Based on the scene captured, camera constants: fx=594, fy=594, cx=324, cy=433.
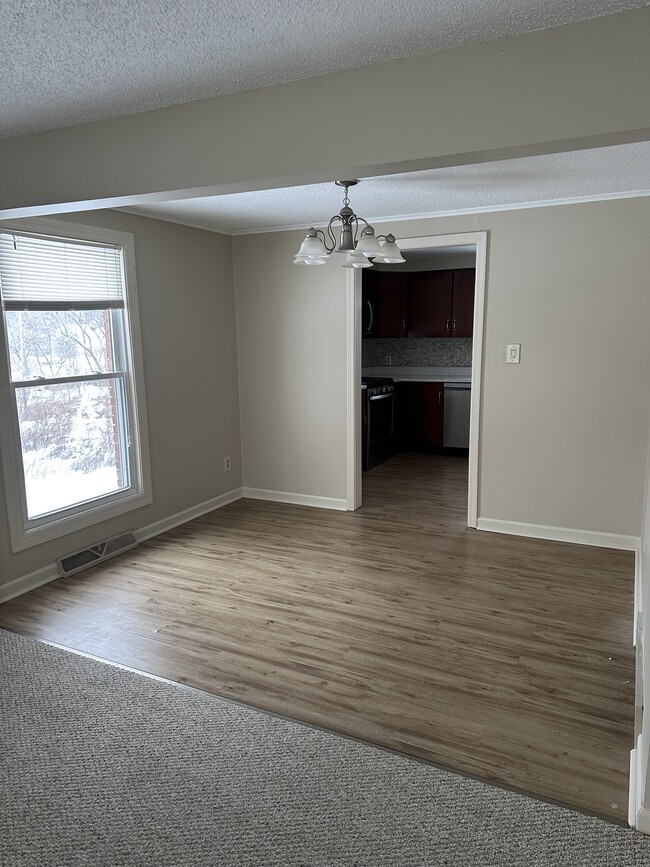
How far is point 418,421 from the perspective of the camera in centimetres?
721

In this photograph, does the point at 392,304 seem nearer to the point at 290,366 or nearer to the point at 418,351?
the point at 418,351

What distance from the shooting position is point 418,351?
7598 millimetres

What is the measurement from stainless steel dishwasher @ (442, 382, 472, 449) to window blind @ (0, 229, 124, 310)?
4.10 meters

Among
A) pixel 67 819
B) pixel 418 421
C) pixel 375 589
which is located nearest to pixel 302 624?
pixel 375 589

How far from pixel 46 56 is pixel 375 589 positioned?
2.93 m

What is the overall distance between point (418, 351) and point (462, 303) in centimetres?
97

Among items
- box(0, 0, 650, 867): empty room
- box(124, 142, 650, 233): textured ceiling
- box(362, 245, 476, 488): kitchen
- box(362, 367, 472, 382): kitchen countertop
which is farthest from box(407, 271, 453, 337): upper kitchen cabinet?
box(124, 142, 650, 233): textured ceiling

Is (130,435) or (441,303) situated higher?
(441,303)

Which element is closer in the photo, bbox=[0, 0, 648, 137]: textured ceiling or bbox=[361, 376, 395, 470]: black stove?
bbox=[0, 0, 648, 137]: textured ceiling

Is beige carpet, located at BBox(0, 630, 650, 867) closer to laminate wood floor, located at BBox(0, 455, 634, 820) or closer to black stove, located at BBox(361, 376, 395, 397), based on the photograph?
laminate wood floor, located at BBox(0, 455, 634, 820)

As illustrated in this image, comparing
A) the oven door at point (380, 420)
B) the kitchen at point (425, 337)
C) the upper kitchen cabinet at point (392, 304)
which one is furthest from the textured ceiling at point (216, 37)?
the upper kitchen cabinet at point (392, 304)

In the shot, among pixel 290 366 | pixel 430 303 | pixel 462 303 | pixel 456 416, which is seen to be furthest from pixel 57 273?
pixel 456 416

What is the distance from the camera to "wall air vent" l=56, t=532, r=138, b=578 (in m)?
3.76

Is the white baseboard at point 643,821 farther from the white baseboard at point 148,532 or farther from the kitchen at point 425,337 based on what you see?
the kitchen at point 425,337
